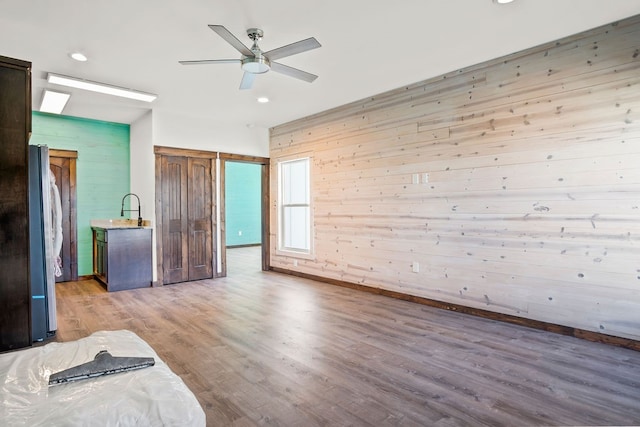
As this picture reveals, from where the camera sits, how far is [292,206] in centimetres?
662

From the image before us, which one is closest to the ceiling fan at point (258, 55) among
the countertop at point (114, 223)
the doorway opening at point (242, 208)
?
the countertop at point (114, 223)

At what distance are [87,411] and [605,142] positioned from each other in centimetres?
411

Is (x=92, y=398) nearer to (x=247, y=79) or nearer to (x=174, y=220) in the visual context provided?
(x=247, y=79)

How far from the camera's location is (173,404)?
52.4 inches

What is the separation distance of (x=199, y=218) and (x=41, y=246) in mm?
2854

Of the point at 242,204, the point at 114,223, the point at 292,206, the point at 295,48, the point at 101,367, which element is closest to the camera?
the point at 101,367

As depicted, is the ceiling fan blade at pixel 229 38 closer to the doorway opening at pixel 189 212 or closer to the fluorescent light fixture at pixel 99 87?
the fluorescent light fixture at pixel 99 87

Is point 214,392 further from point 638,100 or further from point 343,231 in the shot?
point 638,100

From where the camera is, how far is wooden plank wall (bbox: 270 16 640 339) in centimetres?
310

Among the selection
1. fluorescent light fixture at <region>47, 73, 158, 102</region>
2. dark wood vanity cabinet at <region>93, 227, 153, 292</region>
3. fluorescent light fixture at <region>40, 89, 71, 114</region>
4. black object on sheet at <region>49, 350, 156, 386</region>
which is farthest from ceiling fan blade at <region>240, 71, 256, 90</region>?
dark wood vanity cabinet at <region>93, 227, 153, 292</region>

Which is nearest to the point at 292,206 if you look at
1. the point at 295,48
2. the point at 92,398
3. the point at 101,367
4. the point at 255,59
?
the point at 255,59

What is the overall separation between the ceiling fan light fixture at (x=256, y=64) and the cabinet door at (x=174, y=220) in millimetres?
3061

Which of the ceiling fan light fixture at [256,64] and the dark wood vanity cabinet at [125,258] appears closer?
the ceiling fan light fixture at [256,64]

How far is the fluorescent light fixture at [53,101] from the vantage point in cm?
476
